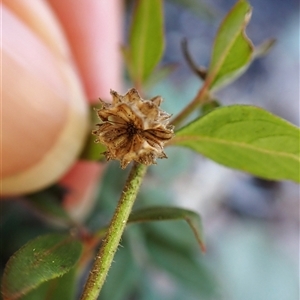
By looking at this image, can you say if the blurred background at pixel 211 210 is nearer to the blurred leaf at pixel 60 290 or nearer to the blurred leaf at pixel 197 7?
the blurred leaf at pixel 197 7

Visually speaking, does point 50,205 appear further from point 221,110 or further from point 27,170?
point 221,110

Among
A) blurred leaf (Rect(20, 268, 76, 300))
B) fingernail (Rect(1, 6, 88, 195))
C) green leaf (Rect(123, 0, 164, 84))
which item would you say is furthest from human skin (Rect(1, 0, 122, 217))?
blurred leaf (Rect(20, 268, 76, 300))

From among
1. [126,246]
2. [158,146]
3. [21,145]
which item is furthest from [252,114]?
[126,246]

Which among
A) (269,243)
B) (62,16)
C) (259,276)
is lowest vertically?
(259,276)

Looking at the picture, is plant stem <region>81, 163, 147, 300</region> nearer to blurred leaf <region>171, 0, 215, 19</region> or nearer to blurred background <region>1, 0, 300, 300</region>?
blurred background <region>1, 0, 300, 300</region>

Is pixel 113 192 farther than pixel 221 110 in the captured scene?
Yes

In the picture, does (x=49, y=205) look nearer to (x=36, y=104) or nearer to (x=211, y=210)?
(x=36, y=104)
